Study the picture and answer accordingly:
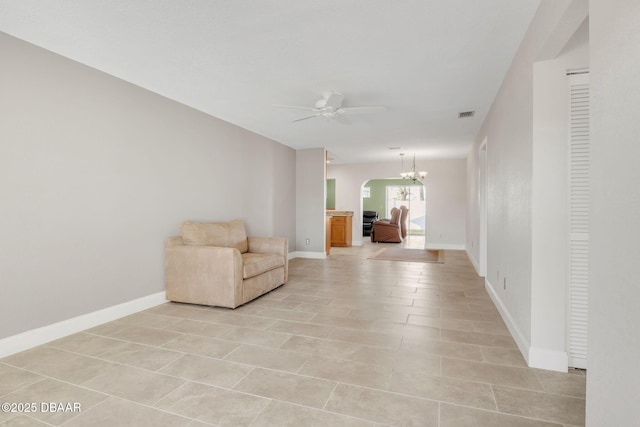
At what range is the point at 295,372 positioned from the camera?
2.03 m

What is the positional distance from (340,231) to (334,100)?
566 centimetres

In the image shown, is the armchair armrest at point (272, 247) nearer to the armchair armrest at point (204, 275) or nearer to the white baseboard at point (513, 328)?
the armchair armrest at point (204, 275)

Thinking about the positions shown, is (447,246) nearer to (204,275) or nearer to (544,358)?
(544,358)

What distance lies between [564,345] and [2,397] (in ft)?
11.7

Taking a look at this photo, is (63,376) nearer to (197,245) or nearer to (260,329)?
(260,329)

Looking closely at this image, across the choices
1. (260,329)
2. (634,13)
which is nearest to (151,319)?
(260,329)

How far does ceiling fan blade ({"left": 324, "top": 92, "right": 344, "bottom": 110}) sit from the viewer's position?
3.26m

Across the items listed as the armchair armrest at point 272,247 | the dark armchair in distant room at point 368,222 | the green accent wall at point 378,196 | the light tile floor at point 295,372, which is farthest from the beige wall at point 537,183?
the green accent wall at point 378,196

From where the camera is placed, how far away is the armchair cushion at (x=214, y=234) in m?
3.59

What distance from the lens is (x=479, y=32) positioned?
2330 millimetres

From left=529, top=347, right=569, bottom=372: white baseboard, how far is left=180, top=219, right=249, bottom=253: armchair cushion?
11.0ft

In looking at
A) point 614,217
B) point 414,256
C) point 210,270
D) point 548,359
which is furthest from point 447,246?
point 614,217

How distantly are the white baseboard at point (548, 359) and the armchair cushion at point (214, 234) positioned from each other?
3.35 metres

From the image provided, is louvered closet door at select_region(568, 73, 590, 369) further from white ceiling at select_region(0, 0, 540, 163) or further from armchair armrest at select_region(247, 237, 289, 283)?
armchair armrest at select_region(247, 237, 289, 283)
